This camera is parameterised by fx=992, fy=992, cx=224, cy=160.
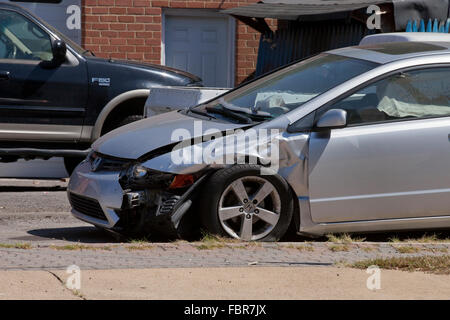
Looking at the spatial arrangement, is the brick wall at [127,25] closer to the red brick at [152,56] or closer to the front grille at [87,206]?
the red brick at [152,56]

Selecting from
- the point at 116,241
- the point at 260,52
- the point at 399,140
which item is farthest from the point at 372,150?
the point at 260,52

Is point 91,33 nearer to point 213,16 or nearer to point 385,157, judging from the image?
point 213,16

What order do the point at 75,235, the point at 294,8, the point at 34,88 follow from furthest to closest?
the point at 294,8
the point at 34,88
the point at 75,235

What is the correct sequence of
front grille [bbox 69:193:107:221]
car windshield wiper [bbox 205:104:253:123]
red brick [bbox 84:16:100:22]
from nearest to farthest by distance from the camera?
front grille [bbox 69:193:107:221]
car windshield wiper [bbox 205:104:253:123]
red brick [bbox 84:16:100:22]

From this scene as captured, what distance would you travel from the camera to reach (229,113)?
7836 millimetres

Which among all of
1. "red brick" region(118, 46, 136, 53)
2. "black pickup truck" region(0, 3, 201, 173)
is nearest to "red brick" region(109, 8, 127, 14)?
"red brick" region(118, 46, 136, 53)

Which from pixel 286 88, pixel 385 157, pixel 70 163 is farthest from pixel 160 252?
pixel 70 163

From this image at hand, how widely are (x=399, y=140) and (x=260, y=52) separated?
29.4 feet

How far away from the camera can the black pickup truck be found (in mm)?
10836

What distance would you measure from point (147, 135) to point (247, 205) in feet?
3.08

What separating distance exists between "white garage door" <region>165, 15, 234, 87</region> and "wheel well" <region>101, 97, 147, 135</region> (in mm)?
5690

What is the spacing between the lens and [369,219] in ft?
24.5

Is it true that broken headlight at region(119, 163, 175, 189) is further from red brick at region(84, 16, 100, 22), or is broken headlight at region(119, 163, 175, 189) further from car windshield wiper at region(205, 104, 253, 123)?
red brick at region(84, 16, 100, 22)
